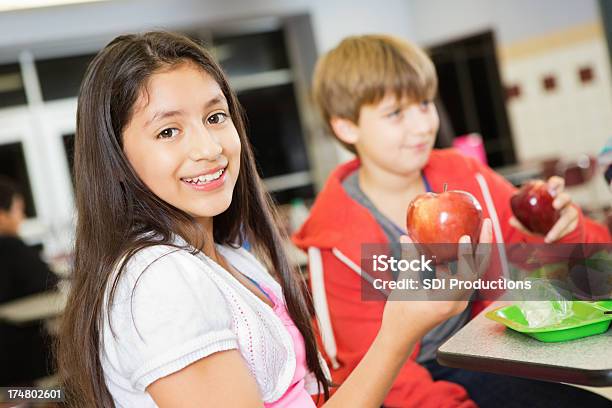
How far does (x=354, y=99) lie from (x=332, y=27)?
16.3 feet

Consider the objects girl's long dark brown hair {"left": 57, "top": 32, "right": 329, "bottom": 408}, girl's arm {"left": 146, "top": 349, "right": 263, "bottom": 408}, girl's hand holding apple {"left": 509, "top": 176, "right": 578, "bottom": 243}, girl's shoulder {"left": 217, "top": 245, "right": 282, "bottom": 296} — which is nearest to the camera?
girl's arm {"left": 146, "top": 349, "right": 263, "bottom": 408}

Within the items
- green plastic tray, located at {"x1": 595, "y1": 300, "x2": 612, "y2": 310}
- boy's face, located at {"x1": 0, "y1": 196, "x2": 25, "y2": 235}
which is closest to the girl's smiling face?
green plastic tray, located at {"x1": 595, "y1": 300, "x2": 612, "y2": 310}

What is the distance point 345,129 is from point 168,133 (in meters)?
0.80

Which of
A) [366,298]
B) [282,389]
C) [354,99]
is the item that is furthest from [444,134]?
[282,389]

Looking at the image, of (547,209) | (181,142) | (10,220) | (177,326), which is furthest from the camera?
(10,220)

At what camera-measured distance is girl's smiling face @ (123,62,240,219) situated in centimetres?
101

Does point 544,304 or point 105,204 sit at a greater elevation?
point 105,204

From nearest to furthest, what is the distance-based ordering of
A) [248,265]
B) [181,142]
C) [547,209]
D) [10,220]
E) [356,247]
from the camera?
[181,142] < [248,265] < [547,209] < [356,247] < [10,220]

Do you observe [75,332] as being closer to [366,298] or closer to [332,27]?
[366,298]

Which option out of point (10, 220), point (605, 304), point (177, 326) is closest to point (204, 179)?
point (177, 326)

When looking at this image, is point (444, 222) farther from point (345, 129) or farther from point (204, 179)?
point (345, 129)

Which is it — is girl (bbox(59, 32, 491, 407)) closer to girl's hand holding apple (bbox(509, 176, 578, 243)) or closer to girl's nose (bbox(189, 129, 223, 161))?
girl's nose (bbox(189, 129, 223, 161))

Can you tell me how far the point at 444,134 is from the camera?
2686 mm

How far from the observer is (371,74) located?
5.33 feet
